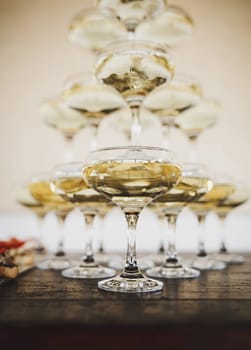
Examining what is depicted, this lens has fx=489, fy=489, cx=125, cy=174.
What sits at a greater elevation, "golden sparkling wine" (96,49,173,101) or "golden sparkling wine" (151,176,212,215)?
"golden sparkling wine" (96,49,173,101)

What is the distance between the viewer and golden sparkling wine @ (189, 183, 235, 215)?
88 cm

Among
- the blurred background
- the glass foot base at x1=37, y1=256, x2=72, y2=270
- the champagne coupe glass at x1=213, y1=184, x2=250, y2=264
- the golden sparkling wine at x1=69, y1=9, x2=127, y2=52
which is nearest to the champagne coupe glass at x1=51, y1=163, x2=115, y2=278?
the glass foot base at x1=37, y1=256, x2=72, y2=270

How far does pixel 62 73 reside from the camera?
8.11 ft

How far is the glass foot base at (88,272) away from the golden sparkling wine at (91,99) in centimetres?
33

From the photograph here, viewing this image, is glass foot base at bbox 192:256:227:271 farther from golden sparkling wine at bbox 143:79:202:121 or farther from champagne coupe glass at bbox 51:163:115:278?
golden sparkling wine at bbox 143:79:202:121

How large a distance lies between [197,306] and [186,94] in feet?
1.74

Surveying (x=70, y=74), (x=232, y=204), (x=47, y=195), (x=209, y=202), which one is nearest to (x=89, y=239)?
(x=47, y=195)

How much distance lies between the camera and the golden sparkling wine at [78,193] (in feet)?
2.34

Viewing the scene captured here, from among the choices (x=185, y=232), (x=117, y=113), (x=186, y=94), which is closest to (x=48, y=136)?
(x=185, y=232)

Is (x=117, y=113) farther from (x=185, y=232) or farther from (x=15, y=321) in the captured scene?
(x=185, y=232)

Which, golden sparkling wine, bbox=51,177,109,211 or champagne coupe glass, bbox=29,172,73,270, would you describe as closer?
golden sparkling wine, bbox=51,177,109,211

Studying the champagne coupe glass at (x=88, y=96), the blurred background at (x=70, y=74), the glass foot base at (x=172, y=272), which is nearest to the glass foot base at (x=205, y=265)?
the glass foot base at (x=172, y=272)

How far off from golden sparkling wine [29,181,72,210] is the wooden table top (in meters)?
0.33

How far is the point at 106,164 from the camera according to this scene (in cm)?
55
